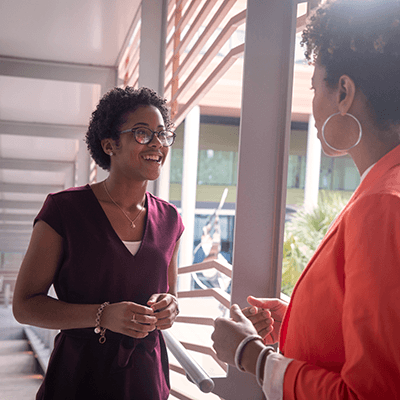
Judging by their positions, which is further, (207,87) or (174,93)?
(174,93)

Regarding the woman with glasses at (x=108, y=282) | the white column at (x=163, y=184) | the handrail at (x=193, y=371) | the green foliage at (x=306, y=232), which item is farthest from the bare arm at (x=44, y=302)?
the green foliage at (x=306, y=232)

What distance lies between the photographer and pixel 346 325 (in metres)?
0.69

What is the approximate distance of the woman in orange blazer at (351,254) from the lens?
0.65 m

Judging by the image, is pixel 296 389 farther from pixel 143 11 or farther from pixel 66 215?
pixel 143 11

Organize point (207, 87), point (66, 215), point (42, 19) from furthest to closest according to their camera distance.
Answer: point (42, 19), point (207, 87), point (66, 215)

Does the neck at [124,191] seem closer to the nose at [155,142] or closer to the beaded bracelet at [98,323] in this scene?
the nose at [155,142]

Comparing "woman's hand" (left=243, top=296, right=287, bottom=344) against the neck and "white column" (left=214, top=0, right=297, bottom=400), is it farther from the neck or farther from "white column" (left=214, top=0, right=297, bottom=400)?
the neck

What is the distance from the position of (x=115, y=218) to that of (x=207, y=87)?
48.6 inches

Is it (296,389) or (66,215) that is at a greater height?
(66,215)

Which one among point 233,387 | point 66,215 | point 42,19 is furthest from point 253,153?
point 42,19

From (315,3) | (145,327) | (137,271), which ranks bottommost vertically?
(145,327)

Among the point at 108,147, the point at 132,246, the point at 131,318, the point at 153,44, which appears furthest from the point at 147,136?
the point at 153,44

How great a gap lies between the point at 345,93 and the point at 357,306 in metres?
0.43

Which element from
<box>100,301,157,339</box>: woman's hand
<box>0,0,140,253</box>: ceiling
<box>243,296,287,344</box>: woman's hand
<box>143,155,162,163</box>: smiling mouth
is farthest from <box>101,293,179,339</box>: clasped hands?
<box>0,0,140,253</box>: ceiling
